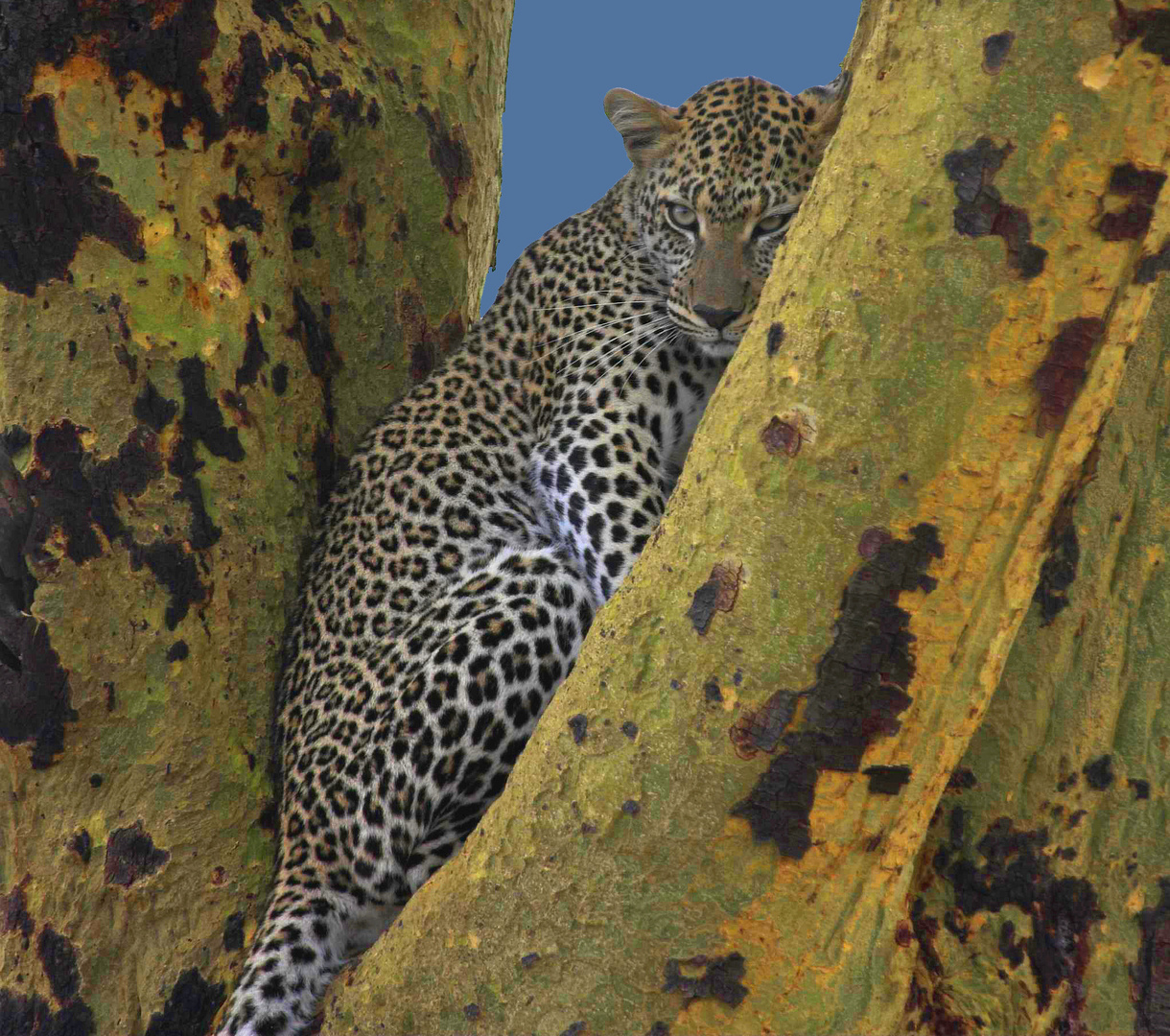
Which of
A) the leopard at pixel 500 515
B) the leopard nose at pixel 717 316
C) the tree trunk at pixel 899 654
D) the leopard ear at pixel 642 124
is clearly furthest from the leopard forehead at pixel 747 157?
the tree trunk at pixel 899 654

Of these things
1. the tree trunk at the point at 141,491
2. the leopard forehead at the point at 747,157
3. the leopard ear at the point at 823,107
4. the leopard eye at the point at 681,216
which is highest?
the leopard ear at the point at 823,107

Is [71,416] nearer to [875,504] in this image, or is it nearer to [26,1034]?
[26,1034]

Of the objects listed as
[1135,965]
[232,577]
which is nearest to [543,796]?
[1135,965]

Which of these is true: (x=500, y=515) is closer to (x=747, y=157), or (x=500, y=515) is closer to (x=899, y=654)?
(x=747, y=157)

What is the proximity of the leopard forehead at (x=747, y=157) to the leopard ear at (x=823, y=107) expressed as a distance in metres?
0.02

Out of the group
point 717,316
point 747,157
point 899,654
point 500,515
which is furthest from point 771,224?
point 899,654

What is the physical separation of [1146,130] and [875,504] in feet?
2.54

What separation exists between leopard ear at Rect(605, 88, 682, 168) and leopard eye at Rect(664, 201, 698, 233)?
0.32 metres

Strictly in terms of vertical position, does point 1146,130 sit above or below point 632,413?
above

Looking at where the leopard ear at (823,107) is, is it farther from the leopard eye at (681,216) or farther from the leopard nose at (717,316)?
the leopard nose at (717,316)

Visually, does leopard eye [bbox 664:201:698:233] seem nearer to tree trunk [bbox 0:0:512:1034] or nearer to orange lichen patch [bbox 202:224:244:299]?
tree trunk [bbox 0:0:512:1034]

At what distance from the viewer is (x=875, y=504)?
2.35m

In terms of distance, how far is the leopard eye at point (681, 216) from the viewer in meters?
4.66

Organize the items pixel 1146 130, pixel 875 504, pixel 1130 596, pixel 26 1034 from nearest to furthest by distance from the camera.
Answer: pixel 1146 130
pixel 875 504
pixel 1130 596
pixel 26 1034
